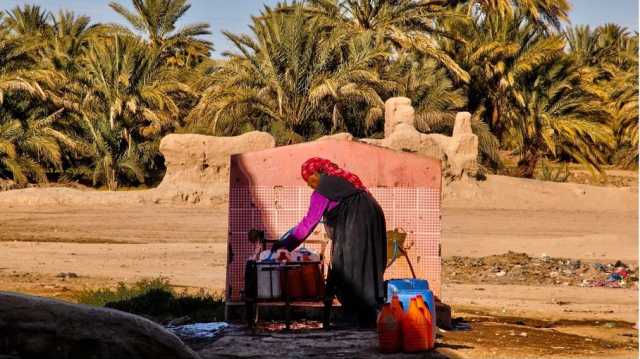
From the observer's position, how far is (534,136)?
33562 millimetres

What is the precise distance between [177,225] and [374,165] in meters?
11.6

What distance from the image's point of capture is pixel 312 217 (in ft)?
32.6

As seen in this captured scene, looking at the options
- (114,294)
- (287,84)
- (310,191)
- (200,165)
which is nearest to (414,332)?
(310,191)

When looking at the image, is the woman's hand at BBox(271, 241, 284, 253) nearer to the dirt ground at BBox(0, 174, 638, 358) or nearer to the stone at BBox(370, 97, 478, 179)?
the dirt ground at BBox(0, 174, 638, 358)

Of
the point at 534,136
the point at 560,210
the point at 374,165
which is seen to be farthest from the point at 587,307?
the point at 534,136

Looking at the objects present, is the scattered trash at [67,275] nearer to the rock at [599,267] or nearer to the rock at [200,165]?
the rock at [200,165]

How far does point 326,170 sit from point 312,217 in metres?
0.57

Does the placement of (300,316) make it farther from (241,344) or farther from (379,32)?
(379,32)

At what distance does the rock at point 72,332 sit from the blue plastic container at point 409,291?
12.2ft

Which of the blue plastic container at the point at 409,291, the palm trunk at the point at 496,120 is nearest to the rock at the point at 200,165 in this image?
the palm trunk at the point at 496,120

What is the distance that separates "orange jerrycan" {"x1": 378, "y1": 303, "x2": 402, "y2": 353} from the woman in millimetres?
1188

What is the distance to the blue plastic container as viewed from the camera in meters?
8.95

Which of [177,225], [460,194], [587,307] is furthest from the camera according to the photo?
[460,194]

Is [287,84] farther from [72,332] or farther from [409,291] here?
[72,332]
